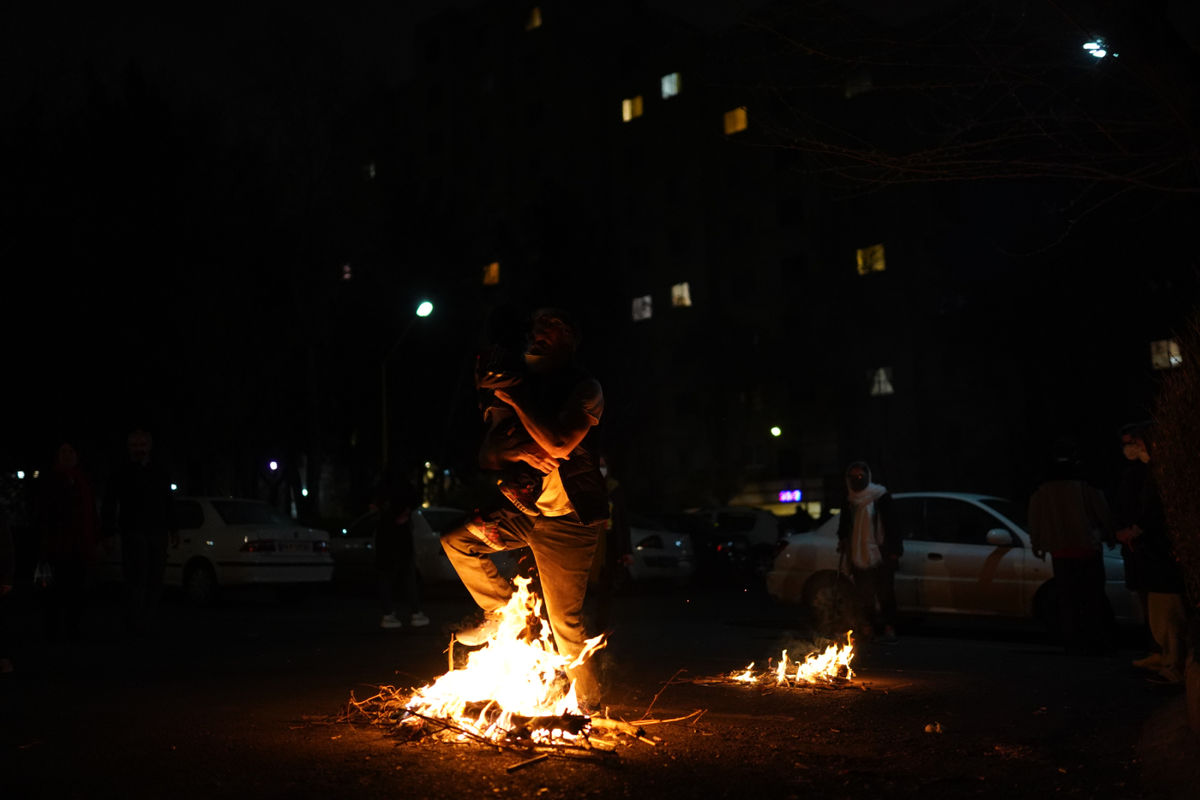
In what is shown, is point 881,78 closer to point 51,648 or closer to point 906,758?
point 906,758

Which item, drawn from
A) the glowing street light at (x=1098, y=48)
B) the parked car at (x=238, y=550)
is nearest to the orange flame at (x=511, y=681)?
the glowing street light at (x=1098, y=48)

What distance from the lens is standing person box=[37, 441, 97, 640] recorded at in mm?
11969

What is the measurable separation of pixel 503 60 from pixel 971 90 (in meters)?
60.9

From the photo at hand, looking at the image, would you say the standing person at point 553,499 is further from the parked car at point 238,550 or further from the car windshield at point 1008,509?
the parked car at point 238,550

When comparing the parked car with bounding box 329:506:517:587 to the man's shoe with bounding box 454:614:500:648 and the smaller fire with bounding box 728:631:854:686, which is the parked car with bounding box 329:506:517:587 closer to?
the smaller fire with bounding box 728:631:854:686

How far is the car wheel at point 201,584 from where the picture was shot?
18.7 metres

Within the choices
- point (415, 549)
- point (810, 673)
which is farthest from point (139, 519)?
point (415, 549)

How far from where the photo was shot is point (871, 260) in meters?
49.1

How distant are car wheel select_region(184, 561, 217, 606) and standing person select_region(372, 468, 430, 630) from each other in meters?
5.50

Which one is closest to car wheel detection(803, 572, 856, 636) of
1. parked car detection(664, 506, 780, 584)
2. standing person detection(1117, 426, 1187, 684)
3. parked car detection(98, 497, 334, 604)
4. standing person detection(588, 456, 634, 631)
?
standing person detection(588, 456, 634, 631)

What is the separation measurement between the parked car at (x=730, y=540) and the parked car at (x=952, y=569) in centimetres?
1074

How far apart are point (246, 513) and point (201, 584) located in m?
1.25

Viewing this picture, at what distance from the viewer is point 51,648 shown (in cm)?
1162

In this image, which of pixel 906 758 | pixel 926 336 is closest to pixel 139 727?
pixel 906 758
